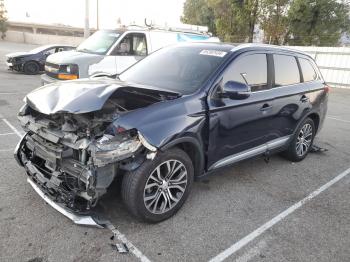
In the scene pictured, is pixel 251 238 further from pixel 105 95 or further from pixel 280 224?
pixel 105 95

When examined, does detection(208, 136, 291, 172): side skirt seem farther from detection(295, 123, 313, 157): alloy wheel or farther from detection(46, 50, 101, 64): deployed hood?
detection(46, 50, 101, 64): deployed hood

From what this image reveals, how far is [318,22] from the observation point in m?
26.2

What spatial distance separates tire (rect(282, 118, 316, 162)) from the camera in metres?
5.26

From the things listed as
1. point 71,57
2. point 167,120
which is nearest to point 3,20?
point 71,57

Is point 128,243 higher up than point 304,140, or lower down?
lower down

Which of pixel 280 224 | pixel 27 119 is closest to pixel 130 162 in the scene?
pixel 27 119

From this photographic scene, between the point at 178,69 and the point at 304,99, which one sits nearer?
the point at 178,69

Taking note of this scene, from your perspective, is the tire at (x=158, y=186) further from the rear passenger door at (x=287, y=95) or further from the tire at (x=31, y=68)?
Answer: the tire at (x=31, y=68)

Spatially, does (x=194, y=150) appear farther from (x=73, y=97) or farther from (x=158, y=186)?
(x=73, y=97)

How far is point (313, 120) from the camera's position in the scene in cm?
566

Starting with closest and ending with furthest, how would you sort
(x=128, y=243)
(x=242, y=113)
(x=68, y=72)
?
(x=128, y=243)
(x=242, y=113)
(x=68, y=72)

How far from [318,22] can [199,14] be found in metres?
16.2

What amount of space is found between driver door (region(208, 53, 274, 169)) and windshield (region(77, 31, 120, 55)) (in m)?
5.66

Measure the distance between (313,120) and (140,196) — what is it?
3897 mm
